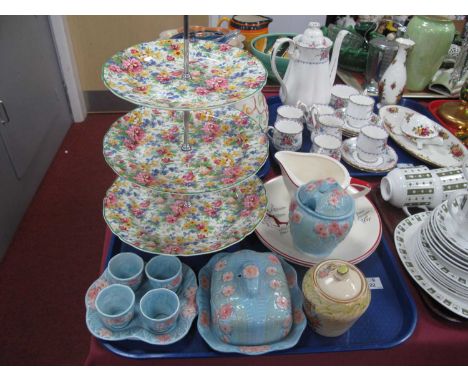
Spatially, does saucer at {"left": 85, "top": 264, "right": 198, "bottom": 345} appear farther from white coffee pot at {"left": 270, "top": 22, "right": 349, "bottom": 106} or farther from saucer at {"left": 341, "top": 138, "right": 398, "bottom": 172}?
white coffee pot at {"left": 270, "top": 22, "right": 349, "bottom": 106}

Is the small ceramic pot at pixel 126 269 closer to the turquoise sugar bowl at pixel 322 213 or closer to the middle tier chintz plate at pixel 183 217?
the middle tier chintz plate at pixel 183 217

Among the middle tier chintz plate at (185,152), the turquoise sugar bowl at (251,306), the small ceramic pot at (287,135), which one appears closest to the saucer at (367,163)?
the small ceramic pot at (287,135)

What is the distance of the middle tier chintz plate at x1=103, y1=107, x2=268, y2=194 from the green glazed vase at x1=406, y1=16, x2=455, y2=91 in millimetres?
911

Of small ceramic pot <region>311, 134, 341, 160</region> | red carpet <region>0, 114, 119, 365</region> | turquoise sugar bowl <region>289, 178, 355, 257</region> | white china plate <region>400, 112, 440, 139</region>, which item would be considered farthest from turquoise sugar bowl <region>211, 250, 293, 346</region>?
red carpet <region>0, 114, 119, 365</region>

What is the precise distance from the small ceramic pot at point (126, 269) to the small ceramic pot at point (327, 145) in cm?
56

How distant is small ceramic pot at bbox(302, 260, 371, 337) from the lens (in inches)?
24.1

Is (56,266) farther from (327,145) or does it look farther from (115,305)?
(327,145)

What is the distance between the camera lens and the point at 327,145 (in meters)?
1.03

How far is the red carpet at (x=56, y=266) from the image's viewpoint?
1.33m

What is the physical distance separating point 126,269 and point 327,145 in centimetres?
61

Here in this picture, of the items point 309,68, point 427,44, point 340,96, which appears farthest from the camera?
point 427,44

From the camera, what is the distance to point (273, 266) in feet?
2.24

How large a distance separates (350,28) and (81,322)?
5.17 feet

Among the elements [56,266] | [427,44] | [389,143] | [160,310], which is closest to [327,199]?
[160,310]
